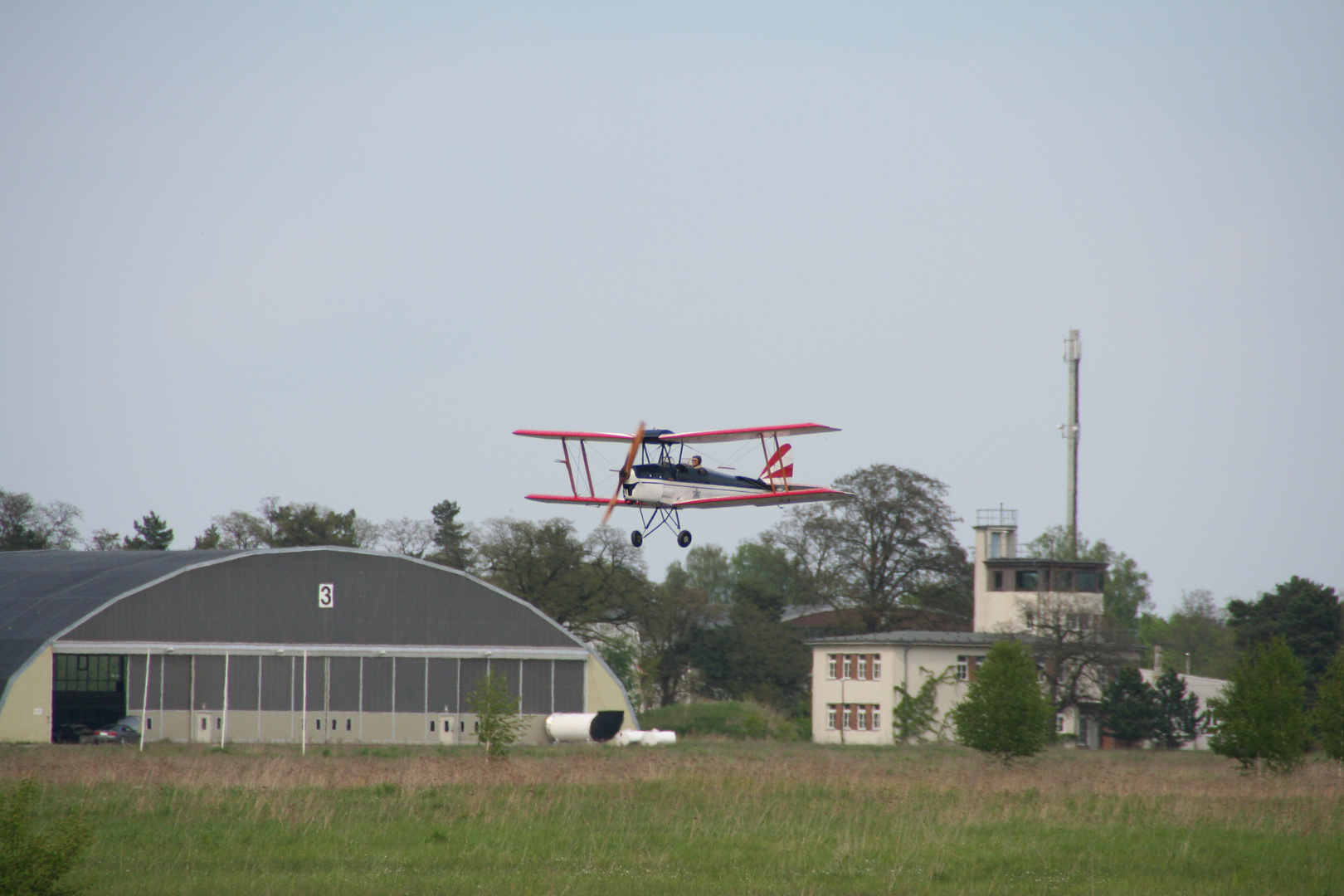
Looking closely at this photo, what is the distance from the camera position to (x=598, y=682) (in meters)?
58.4

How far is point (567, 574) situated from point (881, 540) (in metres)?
18.1

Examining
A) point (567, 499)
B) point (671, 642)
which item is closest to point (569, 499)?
point (567, 499)

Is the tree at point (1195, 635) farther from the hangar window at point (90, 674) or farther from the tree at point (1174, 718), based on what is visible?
the hangar window at point (90, 674)

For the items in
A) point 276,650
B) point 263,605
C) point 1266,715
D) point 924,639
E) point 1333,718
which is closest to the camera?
point 1266,715

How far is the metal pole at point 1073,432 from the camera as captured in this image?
82.6 metres

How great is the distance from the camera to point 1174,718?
65.5 meters

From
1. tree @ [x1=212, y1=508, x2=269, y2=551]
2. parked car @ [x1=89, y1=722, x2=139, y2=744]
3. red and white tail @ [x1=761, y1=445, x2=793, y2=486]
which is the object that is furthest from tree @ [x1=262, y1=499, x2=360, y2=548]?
red and white tail @ [x1=761, y1=445, x2=793, y2=486]

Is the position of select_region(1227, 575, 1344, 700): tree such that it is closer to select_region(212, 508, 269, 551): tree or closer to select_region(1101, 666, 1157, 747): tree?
select_region(1101, 666, 1157, 747): tree

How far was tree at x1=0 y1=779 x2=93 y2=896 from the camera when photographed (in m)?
11.5

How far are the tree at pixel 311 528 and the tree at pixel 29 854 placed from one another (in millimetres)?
75267

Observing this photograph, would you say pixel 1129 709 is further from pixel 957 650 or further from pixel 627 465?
pixel 627 465

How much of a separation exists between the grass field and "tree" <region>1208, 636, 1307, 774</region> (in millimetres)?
2506

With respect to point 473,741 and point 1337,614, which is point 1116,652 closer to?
point 1337,614

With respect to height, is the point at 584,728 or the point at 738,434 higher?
the point at 738,434
